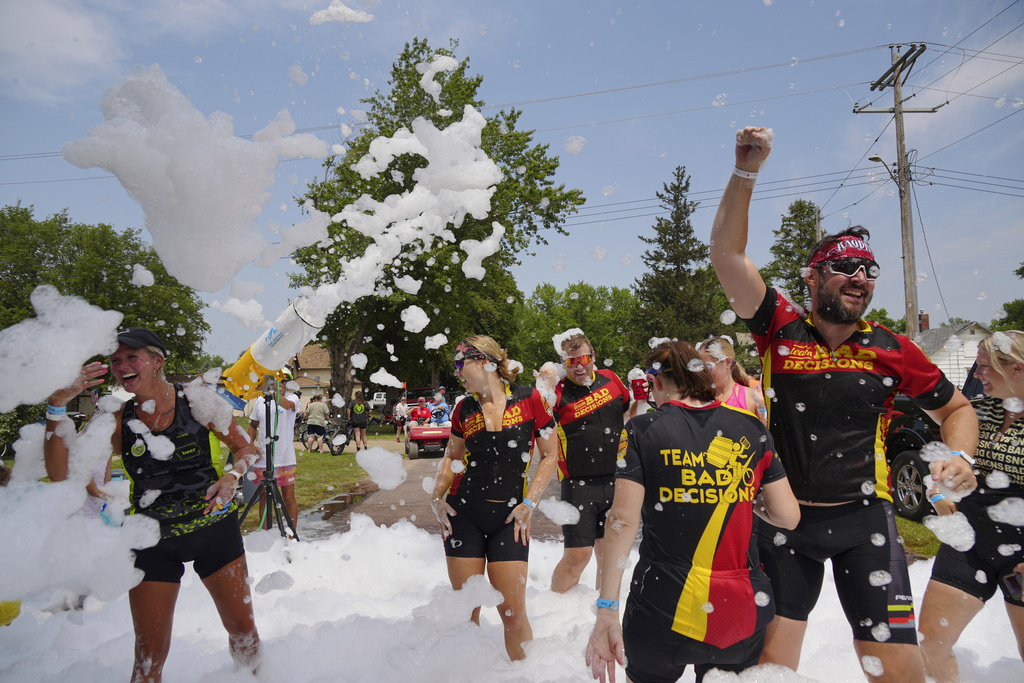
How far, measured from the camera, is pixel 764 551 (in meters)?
2.52

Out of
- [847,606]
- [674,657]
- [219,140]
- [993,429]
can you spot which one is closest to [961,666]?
[993,429]

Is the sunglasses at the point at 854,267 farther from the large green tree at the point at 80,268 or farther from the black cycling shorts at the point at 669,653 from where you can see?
the large green tree at the point at 80,268

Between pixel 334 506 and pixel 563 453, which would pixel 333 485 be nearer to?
pixel 334 506

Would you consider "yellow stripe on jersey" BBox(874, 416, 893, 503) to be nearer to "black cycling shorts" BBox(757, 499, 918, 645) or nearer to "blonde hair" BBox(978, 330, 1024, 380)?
"black cycling shorts" BBox(757, 499, 918, 645)

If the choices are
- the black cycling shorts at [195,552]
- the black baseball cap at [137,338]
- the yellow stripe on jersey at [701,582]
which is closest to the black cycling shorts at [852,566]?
the yellow stripe on jersey at [701,582]

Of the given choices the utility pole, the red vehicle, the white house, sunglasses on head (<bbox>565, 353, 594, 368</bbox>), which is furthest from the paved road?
the utility pole

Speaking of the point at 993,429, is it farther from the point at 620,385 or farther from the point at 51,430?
the point at 51,430

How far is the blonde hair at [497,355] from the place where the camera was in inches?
143

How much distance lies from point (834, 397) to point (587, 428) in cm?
216

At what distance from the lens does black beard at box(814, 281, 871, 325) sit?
2373 millimetres

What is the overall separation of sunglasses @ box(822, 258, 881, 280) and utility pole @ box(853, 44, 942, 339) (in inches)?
573

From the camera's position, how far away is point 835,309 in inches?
94.3

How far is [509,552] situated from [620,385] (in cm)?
183

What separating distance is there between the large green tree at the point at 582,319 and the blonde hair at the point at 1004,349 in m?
46.4
